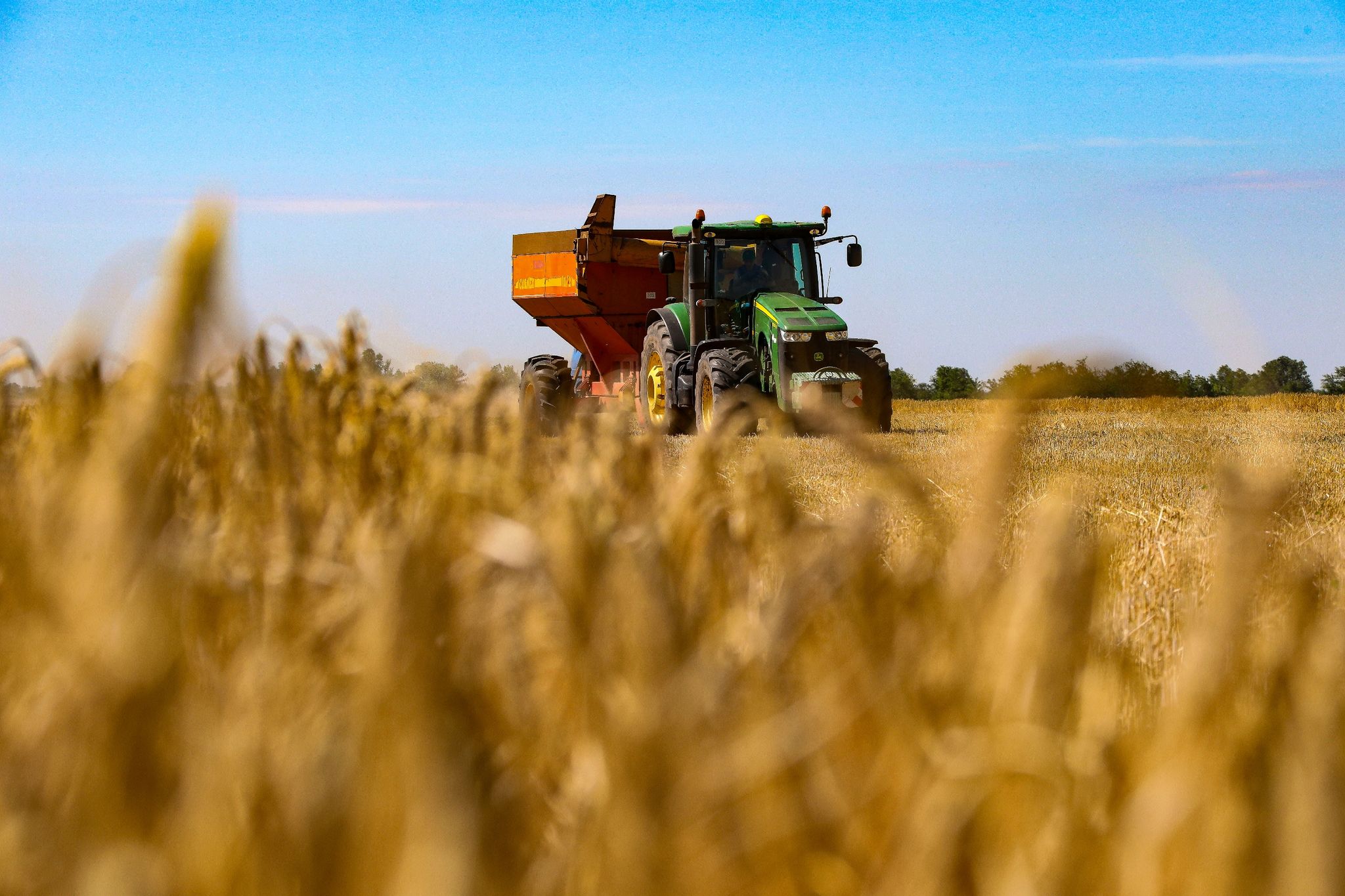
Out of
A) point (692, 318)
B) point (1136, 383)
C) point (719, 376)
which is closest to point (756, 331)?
point (692, 318)

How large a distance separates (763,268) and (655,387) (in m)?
1.76

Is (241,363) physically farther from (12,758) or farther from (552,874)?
(552,874)

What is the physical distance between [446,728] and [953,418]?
18264mm

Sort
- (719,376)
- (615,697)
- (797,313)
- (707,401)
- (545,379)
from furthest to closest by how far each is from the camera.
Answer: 1. (545,379)
2. (707,401)
3. (797,313)
4. (719,376)
5. (615,697)

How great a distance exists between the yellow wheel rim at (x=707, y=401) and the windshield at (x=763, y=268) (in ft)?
3.72

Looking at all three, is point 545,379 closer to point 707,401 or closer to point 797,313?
point 707,401

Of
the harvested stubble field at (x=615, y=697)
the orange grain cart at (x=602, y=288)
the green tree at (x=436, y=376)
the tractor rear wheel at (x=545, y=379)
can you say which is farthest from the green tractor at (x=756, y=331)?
the harvested stubble field at (x=615, y=697)

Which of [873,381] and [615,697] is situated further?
[873,381]

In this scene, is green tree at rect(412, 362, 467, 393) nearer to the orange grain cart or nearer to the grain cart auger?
the grain cart auger

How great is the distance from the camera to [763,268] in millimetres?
12414

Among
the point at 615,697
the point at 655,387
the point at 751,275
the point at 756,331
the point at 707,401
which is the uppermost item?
the point at 751,275

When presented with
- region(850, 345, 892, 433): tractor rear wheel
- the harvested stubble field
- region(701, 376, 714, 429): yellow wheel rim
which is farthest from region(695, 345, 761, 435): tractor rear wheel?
the harvested stubble field

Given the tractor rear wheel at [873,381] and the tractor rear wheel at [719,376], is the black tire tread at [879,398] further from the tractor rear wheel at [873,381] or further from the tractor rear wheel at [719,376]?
the tractor rear wheel at [719,376]

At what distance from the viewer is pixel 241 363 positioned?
1779 mm
